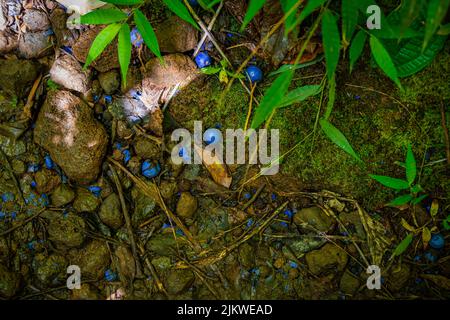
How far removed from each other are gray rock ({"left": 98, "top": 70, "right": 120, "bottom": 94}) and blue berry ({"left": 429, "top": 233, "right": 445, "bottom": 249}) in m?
1.94

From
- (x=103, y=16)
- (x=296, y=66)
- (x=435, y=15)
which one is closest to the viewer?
(x=435, y=15)

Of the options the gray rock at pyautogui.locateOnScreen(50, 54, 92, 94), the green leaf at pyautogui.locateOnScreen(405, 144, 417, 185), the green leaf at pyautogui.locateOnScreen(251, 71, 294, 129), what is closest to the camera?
the green leaf at pyautogui.locateOnScreen(251, 71, 294, 129)

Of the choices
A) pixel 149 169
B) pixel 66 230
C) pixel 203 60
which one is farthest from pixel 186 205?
pixel 203 60

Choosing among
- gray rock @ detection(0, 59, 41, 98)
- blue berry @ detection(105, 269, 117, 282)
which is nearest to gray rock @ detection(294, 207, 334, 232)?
blue berry @ detection(105, 269, 117, 282)

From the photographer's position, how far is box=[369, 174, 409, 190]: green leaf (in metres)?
1.76

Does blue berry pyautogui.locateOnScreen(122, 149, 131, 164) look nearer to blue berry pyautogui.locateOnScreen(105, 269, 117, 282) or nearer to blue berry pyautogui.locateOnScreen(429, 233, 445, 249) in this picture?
blue berry pyautogui.locateOnScreen(105, 269, 117, 282)

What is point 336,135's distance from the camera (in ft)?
5.48

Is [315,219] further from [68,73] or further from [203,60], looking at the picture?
[68,73]

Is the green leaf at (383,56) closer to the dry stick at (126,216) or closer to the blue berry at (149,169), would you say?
the blue berry at (149,169)

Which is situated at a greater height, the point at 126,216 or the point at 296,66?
the point at 296,66

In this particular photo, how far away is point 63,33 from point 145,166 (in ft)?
2.87

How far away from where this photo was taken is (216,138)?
6.15 ft

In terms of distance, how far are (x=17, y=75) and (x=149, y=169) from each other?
0.86m
